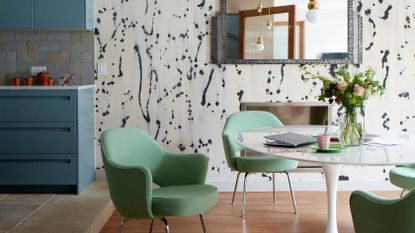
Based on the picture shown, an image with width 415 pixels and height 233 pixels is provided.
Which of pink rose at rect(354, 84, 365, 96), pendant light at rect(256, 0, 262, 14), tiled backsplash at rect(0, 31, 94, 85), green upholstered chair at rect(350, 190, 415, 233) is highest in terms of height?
pendant light at rect(256, 0, 262, 14)

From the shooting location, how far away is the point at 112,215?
434 centimetres

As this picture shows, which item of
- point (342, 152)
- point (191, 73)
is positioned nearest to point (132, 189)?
point (342, 152)

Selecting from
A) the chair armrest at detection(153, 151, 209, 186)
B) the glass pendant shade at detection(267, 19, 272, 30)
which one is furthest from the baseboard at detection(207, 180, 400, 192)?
the chair armrest at detection(153, 151, 209, 186)

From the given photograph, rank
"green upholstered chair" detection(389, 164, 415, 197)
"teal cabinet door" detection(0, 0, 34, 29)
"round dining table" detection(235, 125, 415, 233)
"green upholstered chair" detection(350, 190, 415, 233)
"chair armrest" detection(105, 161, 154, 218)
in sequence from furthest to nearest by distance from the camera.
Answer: "teal cabinet door" detection(0, 0, 34, 29)
"green upholstered chair" detection(389, 164, 415, 197)
"chair armrest" detection(105, 161, 154, 218)
"round dining table" detection(235, 125, 415, 233)
"green upholstered chair" detection(350, 190, 415, 233)

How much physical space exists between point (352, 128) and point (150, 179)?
1.11 metres

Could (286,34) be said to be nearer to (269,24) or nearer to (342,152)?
(269,24)

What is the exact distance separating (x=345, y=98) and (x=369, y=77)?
0.18 meters

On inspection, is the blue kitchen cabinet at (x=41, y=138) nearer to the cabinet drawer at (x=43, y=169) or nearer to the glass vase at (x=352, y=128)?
the cabinet drawer at (x=43, y=169)

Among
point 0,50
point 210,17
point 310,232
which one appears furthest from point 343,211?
point 0,50

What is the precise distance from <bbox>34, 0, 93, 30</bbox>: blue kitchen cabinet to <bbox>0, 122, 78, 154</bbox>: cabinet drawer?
34.2 inches

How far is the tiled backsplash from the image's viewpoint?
5.14 m

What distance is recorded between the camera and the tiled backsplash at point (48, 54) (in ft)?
16.9

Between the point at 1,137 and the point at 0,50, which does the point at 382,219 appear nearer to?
the point at 1,137

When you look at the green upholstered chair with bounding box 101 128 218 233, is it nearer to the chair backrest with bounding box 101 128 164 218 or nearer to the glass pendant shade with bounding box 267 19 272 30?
the chair backrest with bounding box 101 128 164 218
